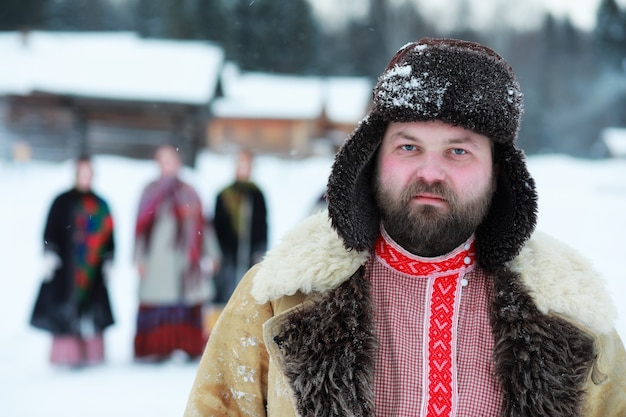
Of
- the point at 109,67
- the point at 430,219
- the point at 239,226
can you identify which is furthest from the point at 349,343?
the point at 109,67

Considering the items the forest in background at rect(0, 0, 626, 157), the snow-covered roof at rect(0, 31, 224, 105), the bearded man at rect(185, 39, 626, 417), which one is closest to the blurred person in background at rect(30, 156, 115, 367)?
the bearded man at rect(185, 39, 626, 417)

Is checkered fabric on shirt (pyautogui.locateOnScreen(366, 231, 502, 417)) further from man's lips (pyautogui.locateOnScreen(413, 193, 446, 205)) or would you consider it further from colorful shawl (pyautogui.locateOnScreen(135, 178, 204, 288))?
colorful shawl (pyautogui.locateOnScreen(135, 178, 204, 288))

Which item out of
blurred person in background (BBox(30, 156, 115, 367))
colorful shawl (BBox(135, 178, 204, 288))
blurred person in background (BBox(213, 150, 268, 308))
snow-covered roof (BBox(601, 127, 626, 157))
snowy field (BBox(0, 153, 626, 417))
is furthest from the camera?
snow-covered roof (BBox(601, 127, 626, 157))

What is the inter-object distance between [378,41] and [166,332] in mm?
29106

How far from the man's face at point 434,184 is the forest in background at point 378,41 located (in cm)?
2861

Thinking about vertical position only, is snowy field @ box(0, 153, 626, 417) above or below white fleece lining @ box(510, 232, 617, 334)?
below

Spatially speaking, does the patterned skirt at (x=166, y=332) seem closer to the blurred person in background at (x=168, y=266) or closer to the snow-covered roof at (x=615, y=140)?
the blurred person in background at (x=168, y=266)

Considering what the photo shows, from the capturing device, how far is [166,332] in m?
5.79

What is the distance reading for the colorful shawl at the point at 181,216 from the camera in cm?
569

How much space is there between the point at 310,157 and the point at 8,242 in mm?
14184

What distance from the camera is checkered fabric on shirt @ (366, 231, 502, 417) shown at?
1514 millimetres

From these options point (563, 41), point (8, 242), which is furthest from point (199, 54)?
point (563, 41)

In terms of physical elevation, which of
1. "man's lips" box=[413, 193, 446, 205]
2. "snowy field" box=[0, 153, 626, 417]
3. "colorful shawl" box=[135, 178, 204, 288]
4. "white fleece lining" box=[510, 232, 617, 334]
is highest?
"man's lips" box=[413, 193, 446, 205]

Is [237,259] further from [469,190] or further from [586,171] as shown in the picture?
[586,171]
